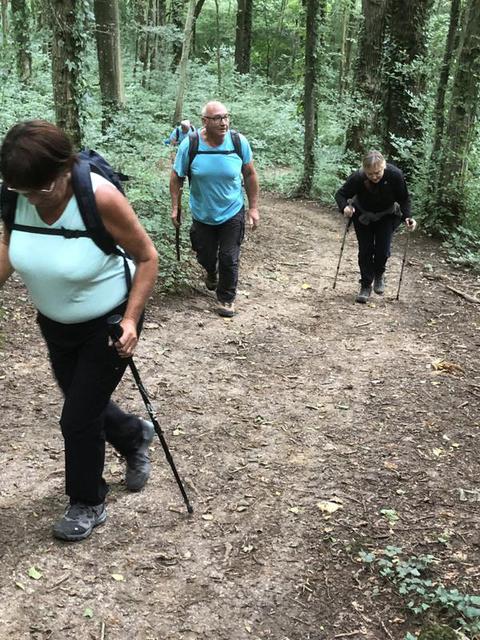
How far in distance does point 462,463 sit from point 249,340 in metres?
2.77

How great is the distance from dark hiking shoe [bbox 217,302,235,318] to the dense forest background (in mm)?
797

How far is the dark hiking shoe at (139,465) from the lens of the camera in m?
3.86

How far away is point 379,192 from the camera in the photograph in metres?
7.55

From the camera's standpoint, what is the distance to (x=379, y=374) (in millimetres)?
5988

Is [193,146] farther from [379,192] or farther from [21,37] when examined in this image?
[21,37]

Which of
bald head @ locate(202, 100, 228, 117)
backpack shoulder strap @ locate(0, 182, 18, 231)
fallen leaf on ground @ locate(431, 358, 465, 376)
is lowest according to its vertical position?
fallen leaf on ground @ locate(431, 358, 465, 376)

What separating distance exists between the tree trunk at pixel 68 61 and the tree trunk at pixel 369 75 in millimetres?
7687

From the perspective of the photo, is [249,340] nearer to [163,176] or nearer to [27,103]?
[163,176]

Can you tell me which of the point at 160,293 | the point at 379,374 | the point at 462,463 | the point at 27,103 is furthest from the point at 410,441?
the point at 27,103

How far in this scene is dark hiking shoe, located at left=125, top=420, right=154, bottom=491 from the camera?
12.7 feet

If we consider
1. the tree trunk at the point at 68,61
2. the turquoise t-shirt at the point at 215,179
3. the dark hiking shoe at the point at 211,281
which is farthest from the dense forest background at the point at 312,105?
the turquoise t-shirt at the point at 215,179

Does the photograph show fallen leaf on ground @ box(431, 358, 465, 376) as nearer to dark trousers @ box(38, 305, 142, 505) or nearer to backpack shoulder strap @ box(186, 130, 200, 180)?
backpack shoulder strap @ box(186, 130, 200, 180)

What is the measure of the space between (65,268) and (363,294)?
589 cm

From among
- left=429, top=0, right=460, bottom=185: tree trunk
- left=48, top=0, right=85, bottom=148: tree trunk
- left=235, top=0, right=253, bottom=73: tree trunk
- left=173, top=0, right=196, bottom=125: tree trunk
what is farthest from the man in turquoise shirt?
left=235, top=0, right=253, bottom=73: tree trunk
